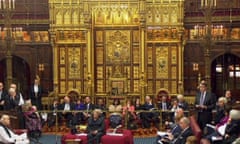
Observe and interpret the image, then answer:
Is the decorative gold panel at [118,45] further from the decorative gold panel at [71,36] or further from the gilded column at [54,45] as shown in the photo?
the gilded column at [54,45]

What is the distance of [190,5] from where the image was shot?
24.2 metres

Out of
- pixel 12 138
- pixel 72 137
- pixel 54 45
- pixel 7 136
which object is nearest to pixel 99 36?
pixel 54 45

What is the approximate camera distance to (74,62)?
23359mm

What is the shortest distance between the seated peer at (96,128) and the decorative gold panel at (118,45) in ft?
29.9

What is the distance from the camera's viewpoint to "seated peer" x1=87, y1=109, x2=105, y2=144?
14.1m

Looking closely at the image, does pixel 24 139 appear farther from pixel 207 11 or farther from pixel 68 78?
pixel 68 78

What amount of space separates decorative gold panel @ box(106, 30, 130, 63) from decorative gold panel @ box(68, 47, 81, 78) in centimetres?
151

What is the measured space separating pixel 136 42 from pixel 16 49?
603 centimetres

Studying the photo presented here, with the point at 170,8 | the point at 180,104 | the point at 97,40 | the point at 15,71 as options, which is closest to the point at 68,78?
the point at 97,40

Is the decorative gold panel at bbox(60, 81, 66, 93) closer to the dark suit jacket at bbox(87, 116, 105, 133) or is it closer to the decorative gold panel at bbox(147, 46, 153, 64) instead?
the decorative gold panel at bbox(147, 46, 153, 64)

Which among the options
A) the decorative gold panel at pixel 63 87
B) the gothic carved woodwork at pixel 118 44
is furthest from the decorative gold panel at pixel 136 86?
the decorative gold panel at pixel 63 87

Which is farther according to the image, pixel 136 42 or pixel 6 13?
pixel 136 42

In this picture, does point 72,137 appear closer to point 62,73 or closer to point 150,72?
point 62,73

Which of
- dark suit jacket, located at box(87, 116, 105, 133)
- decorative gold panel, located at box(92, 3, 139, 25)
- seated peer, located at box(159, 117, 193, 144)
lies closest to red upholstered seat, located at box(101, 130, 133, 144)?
dark suit jacket, located at box(87, 116, 105, 133)
